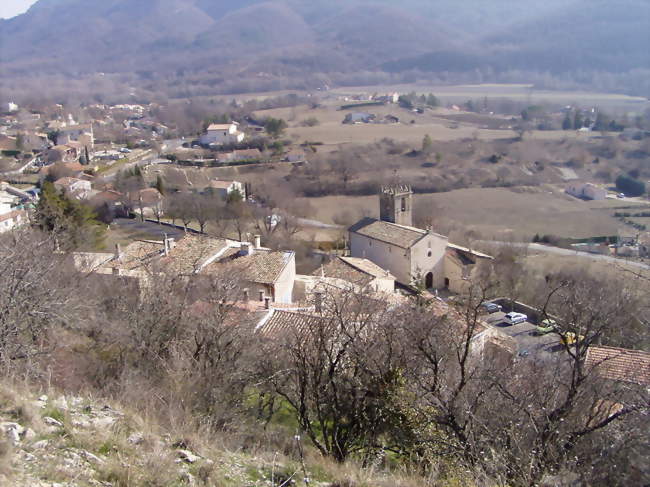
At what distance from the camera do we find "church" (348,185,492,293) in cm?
2158

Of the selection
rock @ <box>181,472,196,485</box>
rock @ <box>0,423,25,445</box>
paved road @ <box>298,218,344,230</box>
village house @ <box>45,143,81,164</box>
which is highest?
rock @ <box>0,423,25,445</box>

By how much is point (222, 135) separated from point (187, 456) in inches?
2212

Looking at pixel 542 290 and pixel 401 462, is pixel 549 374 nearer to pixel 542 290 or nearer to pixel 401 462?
pixel 401 462

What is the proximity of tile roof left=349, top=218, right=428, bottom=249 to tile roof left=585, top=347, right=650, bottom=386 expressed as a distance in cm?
1092

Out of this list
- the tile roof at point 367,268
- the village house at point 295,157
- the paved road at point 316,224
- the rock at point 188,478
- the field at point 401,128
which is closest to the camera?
the rock at point 188,478

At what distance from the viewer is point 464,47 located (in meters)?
160

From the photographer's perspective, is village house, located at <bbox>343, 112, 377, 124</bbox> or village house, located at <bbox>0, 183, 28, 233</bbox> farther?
village house, located at <bbox>343, 112, 377, 124</bbox>

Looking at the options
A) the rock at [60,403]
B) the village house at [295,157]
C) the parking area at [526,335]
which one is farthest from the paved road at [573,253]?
the village house at [295,157]

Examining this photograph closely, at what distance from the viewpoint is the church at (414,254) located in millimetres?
21578

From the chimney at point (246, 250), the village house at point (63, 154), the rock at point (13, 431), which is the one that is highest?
the rock at point (13, 431)

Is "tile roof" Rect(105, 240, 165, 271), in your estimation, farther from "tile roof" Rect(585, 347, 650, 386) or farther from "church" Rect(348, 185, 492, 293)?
"tile roof" Rect(585, 347, 650, 386)

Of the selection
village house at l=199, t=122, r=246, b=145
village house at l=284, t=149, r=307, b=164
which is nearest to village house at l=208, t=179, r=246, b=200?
village house at l=284, t=149, r=307, b=164

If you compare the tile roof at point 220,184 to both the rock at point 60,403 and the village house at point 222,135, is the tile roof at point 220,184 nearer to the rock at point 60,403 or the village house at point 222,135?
the village house at point 222,135

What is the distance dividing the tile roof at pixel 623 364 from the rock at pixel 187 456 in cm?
635
